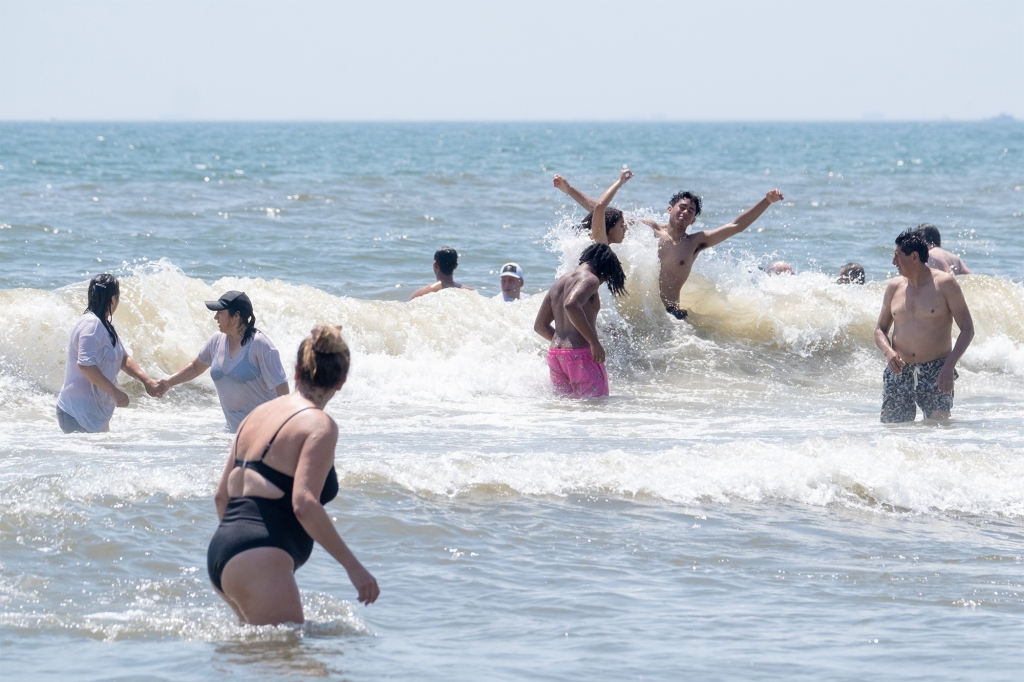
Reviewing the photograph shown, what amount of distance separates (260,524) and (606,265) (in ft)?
17.3

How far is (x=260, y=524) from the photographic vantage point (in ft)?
13.2

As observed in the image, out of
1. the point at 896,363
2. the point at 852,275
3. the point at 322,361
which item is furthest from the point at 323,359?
the point at 852,275

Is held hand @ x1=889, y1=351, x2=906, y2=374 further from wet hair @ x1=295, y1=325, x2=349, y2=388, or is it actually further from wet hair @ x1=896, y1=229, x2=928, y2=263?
wet hair @ x1=295, y1=325, x2=349, y2=388

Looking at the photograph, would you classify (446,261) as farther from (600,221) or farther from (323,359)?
(323,359)

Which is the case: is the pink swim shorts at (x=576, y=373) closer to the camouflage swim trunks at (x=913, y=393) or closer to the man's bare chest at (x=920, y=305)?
the camouflage swim trunks at (x=913, y=393)

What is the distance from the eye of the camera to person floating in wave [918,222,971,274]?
9.80 metres

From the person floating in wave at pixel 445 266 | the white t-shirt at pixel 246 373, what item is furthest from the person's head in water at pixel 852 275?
the white t-shirt at pixel 246 373

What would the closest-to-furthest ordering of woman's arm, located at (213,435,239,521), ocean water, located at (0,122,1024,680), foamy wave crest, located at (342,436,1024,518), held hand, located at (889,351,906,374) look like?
woman's arm, located at (213,435,239,521), ocean water, located at (0,122,1024,680), foamy wave crest, located at (342,436,1024,518), held hand, located at (889,351,906,374)

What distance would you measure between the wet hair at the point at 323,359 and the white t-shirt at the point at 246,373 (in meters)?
2.58

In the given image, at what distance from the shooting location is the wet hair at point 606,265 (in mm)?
8930

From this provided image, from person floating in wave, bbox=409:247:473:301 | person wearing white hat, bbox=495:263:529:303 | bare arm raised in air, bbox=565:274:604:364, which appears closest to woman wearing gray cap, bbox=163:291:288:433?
bare arm raised in air, bbox=565:274:604:364

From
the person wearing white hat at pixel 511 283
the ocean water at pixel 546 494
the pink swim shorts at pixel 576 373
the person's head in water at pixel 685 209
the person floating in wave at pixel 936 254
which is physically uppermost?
the person's head in water at pixel 685 209

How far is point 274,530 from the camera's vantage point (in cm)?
402

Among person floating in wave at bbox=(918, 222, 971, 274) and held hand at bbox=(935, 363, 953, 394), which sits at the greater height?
person floating in wave at bbox=(918, 222, 971, 274)
